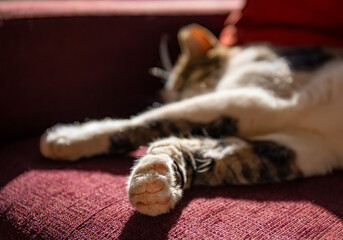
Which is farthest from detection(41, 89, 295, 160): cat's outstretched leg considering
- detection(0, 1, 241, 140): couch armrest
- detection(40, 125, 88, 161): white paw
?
detection(0, 1, 241, 140): couch armrest

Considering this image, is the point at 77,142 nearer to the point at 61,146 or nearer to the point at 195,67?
the point at 61,146

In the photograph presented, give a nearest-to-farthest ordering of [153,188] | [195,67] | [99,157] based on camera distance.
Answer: [153,188], [99,157], [195,67]

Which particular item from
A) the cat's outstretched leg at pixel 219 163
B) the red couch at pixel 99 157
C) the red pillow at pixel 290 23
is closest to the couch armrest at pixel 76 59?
the red couch at pixel 99 157

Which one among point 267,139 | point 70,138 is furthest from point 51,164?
point 267,139

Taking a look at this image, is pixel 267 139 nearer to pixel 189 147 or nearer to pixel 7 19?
pixel 189 147

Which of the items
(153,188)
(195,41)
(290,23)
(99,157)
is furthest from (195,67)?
(153,188)

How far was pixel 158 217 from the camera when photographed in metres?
0.67

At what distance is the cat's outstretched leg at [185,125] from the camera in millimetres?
962

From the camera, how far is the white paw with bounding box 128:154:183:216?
662 millimetres

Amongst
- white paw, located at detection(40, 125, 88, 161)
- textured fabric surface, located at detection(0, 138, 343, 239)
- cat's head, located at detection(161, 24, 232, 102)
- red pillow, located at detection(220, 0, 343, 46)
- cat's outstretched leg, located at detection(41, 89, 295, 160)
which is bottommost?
textured fabric surface, located at detection(0, 138, 343, 239)

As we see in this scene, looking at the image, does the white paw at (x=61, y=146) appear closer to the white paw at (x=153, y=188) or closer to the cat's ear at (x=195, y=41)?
the white paw at (x=153, y=188)

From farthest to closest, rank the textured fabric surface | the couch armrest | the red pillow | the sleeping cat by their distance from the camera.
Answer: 1. the red pillow
2. the couch armrest
3. the sleeping cat
4. the textured fabric surface

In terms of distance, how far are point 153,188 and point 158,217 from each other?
0.18 feet

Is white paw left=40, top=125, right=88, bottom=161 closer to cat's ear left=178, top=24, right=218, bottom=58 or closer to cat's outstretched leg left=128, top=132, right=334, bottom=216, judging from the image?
cat's outstretched leg left=128, top=132, right=334, bottom=216
